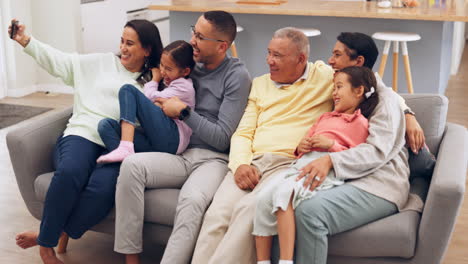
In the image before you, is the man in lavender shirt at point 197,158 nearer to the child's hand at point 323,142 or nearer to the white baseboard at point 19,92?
the child's hand at point 323,142

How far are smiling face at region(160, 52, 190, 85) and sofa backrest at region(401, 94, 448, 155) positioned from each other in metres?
0.98

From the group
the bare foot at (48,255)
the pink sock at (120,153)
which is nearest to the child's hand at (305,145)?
the pink sock at (120,153)

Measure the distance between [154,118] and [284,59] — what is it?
1.89 feet

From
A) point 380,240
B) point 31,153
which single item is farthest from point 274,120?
point 31,153

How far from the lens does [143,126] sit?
277 centimetres

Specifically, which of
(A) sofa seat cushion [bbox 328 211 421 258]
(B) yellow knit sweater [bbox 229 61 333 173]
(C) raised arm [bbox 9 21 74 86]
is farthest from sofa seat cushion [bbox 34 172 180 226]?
(C) raised arm [bbox 9 21 74 86]

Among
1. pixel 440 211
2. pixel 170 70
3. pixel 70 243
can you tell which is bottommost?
pixel 70 243

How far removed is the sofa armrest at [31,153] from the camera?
9.12ft

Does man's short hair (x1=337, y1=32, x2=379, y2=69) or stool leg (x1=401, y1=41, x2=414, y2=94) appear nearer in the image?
man's short hair (x1=337, y1=32, x2=379, y2=69)

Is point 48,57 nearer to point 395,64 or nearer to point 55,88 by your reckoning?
point 395,64

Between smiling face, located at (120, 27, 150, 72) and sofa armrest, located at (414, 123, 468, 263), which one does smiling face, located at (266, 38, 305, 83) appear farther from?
sofa armrest, located at (414, 123, 468, 263)

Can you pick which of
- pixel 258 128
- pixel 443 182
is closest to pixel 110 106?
pixel 258 128

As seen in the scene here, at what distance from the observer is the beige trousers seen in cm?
235

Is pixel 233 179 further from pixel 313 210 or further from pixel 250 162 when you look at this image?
pixel 313 210
